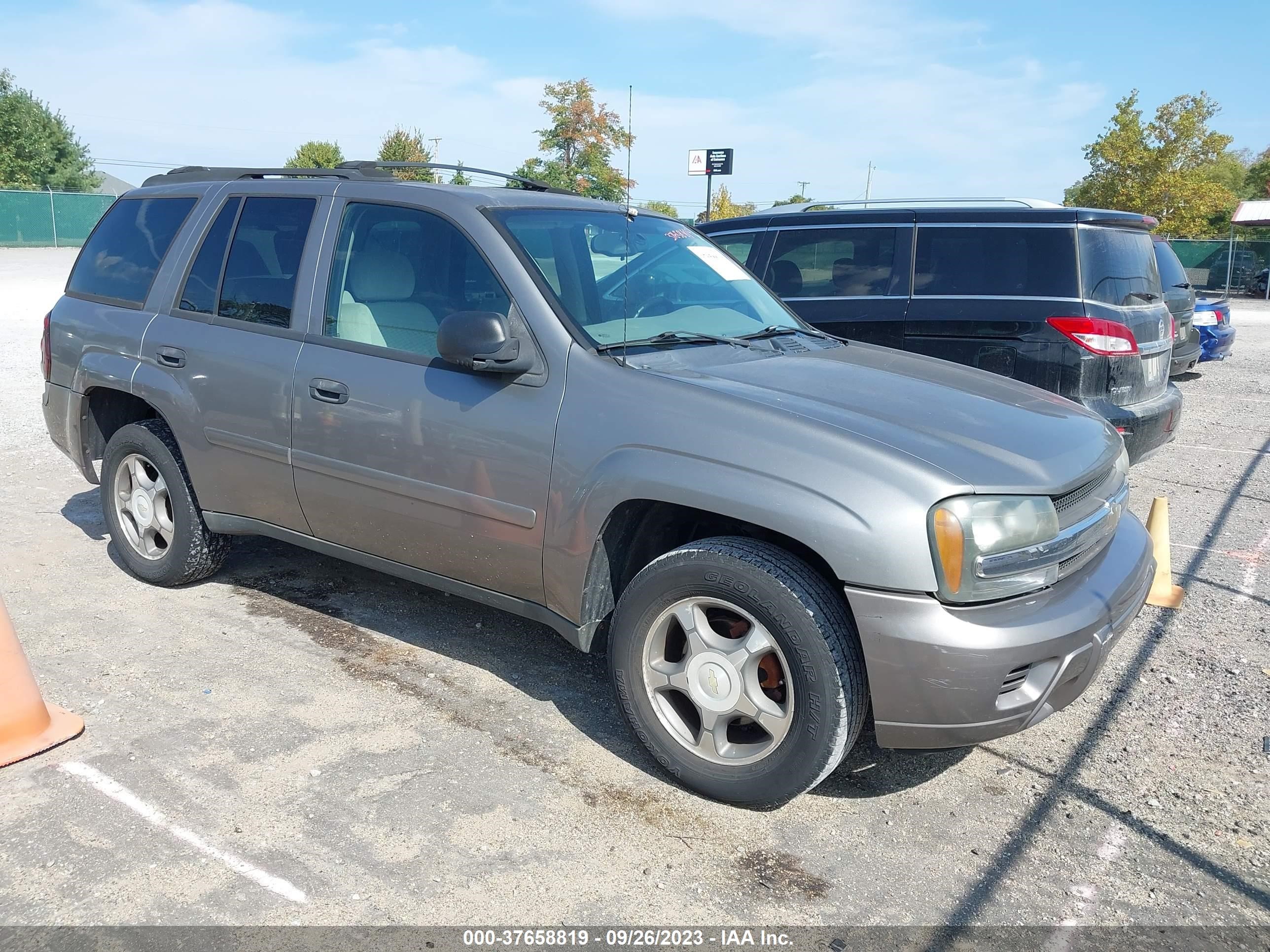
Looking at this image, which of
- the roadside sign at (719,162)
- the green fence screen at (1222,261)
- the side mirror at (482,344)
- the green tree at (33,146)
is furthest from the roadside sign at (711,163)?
the green tree at (33,146)

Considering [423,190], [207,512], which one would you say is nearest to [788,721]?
[423,190]

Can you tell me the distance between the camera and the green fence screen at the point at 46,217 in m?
37.1

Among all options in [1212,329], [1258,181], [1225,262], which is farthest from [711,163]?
[1258,181]

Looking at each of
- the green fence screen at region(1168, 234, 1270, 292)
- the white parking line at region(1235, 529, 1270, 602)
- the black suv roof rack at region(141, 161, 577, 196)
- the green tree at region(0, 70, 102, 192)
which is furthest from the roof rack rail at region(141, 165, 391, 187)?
the green tree at region(0, 70, 102, 192)

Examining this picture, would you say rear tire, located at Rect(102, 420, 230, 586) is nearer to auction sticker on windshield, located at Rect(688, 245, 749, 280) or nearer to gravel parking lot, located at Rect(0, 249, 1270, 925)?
gravel parking lot, located at Rect(0, 249, 1270, 925)

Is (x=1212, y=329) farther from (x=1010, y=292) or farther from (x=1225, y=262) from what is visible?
(x=1225, y=262)

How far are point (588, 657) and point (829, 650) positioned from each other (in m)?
1.72

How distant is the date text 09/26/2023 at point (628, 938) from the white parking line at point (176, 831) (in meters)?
0.54

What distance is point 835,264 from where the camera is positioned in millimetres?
7266

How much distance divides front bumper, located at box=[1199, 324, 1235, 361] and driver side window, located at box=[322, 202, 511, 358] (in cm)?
1249

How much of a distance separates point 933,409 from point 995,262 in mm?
3602

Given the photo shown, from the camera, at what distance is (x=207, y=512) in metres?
4.71

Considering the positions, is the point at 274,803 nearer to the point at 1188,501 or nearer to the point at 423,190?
the point at 423,190

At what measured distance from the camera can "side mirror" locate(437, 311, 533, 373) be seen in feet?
11.4
